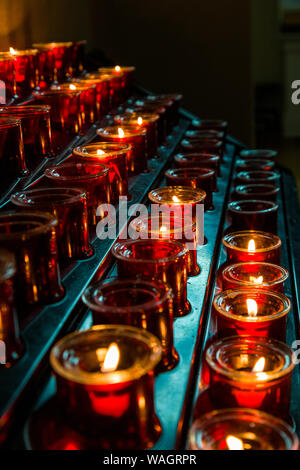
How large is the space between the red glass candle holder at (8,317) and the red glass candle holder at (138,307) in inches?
3.0

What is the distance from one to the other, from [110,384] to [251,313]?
0.27 meters

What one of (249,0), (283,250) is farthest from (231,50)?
(283,250)

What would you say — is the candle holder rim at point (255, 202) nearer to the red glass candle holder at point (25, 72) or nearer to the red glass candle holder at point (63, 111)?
the red glass candle holder at point (63, 111)

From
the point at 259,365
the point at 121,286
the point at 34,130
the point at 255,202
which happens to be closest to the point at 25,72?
the point at 34,130

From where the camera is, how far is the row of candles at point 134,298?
462 mm

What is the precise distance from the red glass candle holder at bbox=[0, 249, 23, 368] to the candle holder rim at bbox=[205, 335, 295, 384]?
18 cm

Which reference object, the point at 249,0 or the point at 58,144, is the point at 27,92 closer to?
the point at 58,144

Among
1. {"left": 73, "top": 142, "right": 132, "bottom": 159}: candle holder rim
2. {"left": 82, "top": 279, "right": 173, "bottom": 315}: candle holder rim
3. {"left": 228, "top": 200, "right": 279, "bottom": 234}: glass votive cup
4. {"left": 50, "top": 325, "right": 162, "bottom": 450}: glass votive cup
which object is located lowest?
{"left": 228, "top": 200, "right": 279, "bottom": 234}: glass votive cup

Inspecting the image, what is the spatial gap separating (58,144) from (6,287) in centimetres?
59

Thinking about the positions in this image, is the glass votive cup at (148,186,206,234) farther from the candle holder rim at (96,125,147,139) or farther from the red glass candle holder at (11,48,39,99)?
the red glass candle holder at (11,48,39,99)

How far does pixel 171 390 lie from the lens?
1.85 feet

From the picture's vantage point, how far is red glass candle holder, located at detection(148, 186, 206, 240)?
0.87 meters

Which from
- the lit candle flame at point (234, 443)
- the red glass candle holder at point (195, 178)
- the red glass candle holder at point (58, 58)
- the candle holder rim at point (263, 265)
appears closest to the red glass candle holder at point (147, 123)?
the red glass candle holder at point (195, 178)

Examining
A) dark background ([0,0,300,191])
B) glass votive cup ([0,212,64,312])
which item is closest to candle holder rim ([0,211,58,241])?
glass votive cup ([0,212,64,312])
